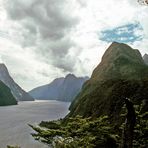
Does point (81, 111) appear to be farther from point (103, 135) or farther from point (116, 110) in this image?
point (103, 135)

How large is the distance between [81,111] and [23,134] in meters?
33.7

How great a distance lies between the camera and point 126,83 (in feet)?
572

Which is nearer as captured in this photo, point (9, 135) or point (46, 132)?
point (46, 132)

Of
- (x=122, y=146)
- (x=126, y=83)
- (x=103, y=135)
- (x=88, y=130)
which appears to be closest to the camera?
(x=122, y=146)

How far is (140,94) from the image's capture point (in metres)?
151

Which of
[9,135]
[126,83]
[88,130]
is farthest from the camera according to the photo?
[126,83]

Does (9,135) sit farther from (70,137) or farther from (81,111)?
(70,137)

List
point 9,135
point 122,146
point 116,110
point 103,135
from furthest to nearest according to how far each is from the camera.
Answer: point 9,135, point 116,110, point 103,135, point 122,146

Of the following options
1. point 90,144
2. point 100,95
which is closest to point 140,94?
point 100,95

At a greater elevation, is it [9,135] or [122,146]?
[122,146]

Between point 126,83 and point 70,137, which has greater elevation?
point 126,83

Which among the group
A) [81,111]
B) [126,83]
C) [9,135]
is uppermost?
[126,83]

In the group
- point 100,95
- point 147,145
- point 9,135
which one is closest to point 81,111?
point 100,95

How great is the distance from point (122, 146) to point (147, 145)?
15188mm
